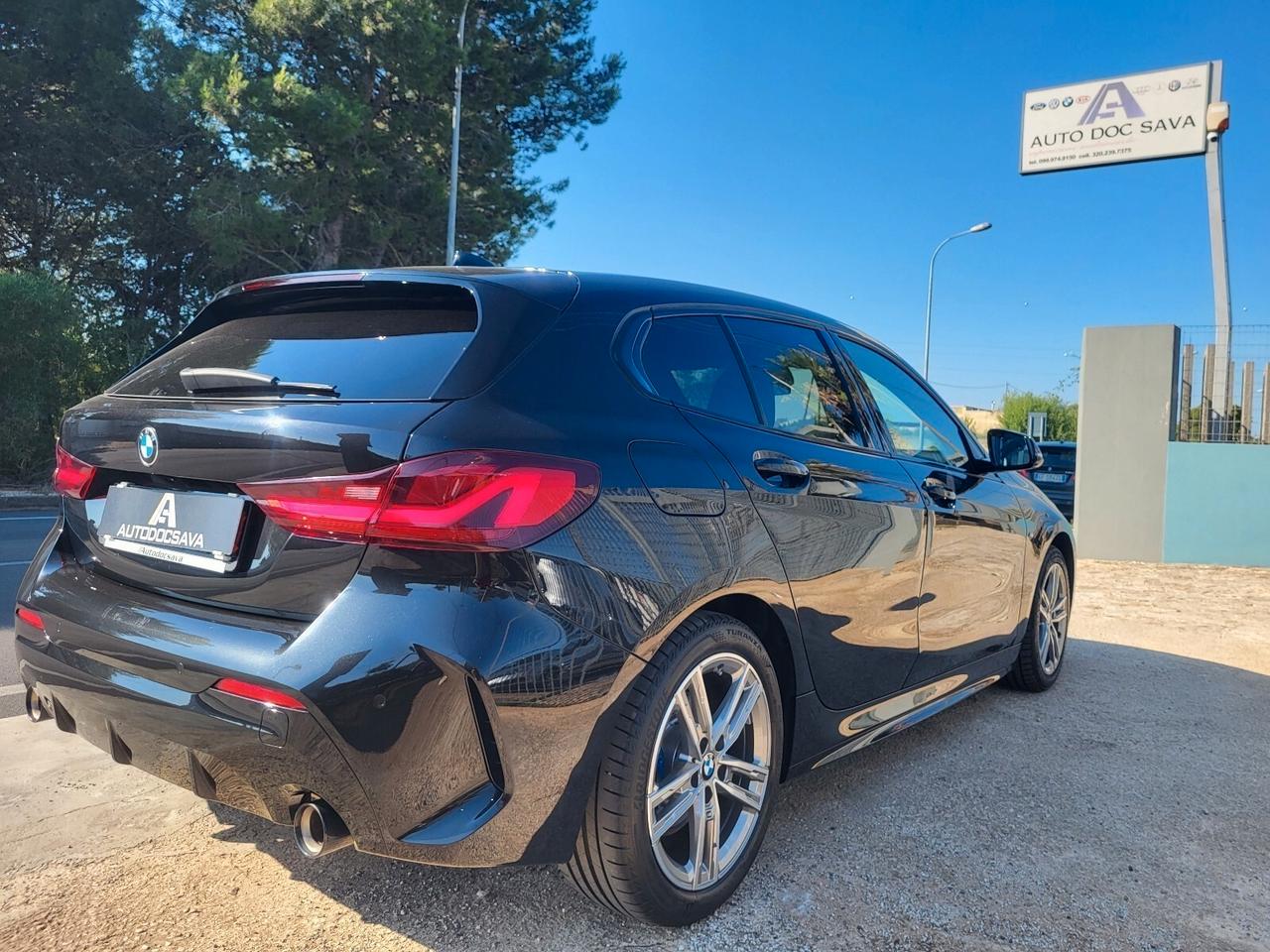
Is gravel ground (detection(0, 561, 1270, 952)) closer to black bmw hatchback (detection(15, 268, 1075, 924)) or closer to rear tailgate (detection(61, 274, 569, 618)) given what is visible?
black bmw hatchback (detection(15, 268, 1075, 924))

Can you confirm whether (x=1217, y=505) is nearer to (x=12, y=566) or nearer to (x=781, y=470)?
(x=781, y=470)

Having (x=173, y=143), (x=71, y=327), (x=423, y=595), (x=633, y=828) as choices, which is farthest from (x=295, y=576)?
(x=173, y=143)

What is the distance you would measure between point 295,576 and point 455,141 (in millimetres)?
17390

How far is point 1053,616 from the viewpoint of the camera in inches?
180

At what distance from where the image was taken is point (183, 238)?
68.8 ft

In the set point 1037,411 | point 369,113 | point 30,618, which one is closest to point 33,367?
point 369,113

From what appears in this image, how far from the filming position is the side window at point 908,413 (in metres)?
3.37

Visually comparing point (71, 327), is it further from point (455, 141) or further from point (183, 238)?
point (455, 141)

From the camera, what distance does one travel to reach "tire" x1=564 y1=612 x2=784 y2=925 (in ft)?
6.61

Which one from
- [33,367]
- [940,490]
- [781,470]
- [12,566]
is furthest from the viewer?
[33,367]

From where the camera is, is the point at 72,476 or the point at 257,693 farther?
the point at 72,476

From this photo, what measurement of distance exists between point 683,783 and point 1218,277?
12024 millimetres

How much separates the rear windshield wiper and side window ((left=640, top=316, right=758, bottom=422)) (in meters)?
0.82

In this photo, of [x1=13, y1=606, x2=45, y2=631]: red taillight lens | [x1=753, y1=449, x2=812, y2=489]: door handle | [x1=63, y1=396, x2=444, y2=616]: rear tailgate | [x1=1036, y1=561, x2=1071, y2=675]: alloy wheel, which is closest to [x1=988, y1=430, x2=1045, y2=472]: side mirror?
[x1=1036, y1=561, x2=1071, y2=675]: alloy wheel
